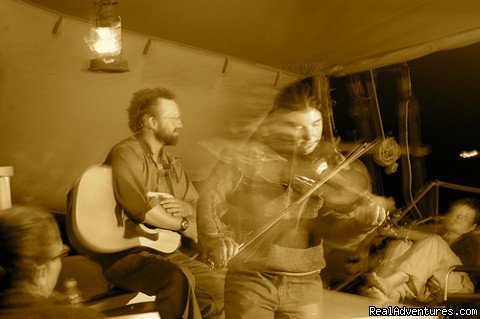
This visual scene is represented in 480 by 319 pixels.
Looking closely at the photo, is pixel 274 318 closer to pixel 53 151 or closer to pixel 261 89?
pixel 53 151

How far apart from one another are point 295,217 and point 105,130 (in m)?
1.99

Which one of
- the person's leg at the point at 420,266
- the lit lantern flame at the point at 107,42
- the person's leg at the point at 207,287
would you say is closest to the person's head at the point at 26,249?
the person's leg at the point at 207,287

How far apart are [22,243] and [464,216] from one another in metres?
2.95

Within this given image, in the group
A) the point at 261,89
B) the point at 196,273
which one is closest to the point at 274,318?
the point at 196,273

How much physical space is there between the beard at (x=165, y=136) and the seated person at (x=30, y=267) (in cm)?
169

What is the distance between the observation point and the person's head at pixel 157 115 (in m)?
3.14

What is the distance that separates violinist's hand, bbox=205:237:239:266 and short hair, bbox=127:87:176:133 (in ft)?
4.46

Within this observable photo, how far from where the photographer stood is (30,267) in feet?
4.39

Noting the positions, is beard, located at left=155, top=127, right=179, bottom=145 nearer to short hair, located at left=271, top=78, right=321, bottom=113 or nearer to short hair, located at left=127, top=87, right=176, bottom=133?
short hair, located at left=127, top=87, right=176, bottom=133

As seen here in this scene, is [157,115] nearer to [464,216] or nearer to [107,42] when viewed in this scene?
[107,42]

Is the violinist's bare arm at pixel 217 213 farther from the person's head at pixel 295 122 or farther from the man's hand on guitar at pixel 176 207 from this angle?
the man's hand on guitar at pixel 176 207

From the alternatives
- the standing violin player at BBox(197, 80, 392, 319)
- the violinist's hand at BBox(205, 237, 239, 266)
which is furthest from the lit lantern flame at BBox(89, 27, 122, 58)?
the violinist's hand at BBox(205, 237, 239, 266)

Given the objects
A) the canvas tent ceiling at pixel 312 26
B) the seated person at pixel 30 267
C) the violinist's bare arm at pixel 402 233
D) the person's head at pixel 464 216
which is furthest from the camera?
the violinist's bare arm at pixel 402 233

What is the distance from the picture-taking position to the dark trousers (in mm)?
2416
